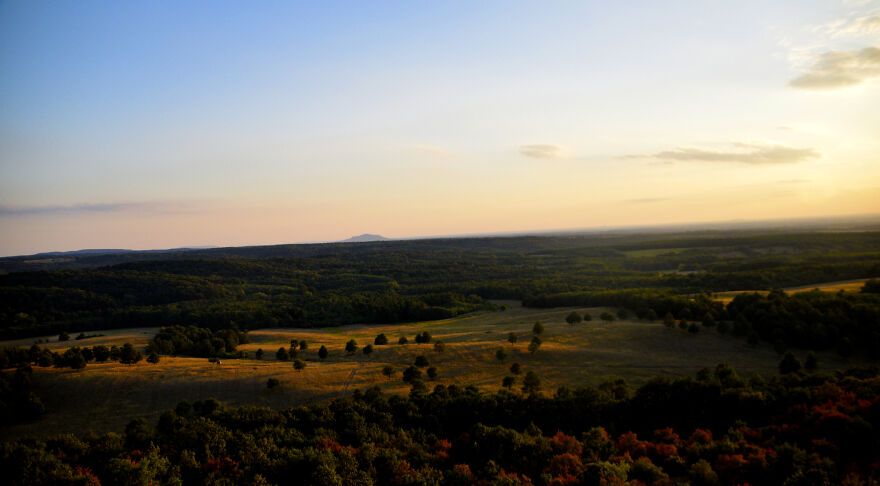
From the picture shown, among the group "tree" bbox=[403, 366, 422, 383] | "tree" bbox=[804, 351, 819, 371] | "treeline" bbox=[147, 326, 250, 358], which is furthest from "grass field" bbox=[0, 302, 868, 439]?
"treeline" bbox=[147, 326, 250, 358]

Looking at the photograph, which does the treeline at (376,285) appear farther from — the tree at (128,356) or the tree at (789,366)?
the tree at (128,356)

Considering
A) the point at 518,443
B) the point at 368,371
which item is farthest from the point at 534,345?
the point at 518,443

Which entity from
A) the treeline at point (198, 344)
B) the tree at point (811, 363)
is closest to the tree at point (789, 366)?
the tree at point (811, 363)

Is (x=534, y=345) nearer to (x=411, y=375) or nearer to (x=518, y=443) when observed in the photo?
(x=411, y=375)

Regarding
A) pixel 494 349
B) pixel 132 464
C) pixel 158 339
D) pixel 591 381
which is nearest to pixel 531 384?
pixel 591 381

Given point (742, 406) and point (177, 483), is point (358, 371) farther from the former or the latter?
point (742, 406)

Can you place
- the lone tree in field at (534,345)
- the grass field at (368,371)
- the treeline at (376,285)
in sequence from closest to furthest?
the grass field at (368,371), the lone tree in field at (534,345), the treeline at (376,285)
